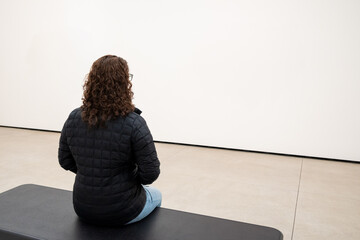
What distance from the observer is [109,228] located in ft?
5.05

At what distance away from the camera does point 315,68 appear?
3.71 metres

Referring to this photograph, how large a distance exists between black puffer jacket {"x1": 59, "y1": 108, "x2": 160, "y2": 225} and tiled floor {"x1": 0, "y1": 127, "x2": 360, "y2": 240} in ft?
3.54

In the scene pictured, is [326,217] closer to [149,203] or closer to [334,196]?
[334,196]

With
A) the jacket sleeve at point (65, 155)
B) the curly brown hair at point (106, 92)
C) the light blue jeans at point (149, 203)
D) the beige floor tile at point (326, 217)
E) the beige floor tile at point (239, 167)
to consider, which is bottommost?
the beige floor tile at point (239, 167)

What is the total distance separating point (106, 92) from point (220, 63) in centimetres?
285

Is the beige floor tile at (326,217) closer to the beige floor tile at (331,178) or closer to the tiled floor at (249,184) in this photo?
the tiled floor at (249,184)

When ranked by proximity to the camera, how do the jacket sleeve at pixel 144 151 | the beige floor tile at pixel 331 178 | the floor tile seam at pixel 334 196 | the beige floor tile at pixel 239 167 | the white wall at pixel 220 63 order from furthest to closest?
the white wall at pixel 220 63 < the beige floor tile at pixel 239 167 < the beige floor tile at pixel 331 178 < the floor tile seam at pixel 334 196 < the jacket sleeve at pixel 144 151

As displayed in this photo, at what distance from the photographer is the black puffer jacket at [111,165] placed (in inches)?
57.1

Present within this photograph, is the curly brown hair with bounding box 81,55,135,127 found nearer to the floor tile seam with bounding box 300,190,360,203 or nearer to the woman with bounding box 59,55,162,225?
the woman with bounding box 59,55,162,225

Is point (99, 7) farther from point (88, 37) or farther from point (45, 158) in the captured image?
point (45, 158)

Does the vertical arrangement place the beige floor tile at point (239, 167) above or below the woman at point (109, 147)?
below

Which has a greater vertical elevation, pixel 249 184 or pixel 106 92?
pixel 106 92

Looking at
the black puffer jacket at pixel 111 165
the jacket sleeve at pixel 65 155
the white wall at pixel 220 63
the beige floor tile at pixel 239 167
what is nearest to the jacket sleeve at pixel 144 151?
the black puffer jacket at pixel 111 165

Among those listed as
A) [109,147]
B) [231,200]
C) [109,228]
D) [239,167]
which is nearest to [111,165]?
[109,147]
